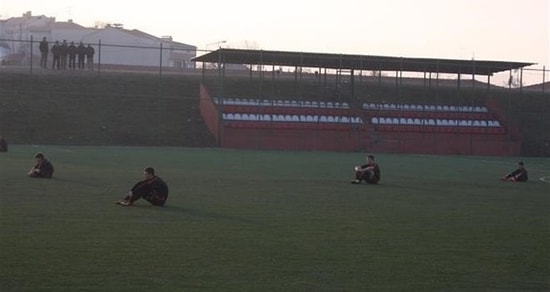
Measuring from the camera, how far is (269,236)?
46.4 ft

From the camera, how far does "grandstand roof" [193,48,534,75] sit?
55.6 m

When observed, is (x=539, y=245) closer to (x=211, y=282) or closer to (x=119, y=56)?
(x=211, y=282)

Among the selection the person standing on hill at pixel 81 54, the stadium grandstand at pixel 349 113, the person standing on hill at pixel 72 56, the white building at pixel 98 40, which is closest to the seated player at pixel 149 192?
the stadium grandstand at pixel 349 113

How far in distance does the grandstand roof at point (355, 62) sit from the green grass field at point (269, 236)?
29718mm

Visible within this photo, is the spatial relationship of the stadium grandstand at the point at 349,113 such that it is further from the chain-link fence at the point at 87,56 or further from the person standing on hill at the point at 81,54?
the person standing on hill at the point at 81,54

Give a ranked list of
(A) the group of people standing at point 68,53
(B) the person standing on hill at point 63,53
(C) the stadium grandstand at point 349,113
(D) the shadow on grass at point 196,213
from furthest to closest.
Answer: (B) the person standing on hill at point 63,53 → (A) the group of people standing at point 68,53 → (C) the stadium grandstand at point 349,113 → (D) the shadow on grass at point 196,213

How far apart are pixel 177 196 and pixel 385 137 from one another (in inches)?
1369

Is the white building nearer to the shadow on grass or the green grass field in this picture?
the green grass field

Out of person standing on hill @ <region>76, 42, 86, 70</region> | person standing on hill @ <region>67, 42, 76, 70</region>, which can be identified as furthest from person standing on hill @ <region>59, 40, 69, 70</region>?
person standing on hill @ <region>76, 42, 86, 70</region>

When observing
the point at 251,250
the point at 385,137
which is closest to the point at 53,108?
the point at 385,137

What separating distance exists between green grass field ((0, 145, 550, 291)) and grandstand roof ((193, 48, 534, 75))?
29.7 meters

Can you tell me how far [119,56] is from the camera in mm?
98812

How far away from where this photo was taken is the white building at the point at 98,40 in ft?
319

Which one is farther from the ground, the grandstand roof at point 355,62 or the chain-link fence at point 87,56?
the chain-link fence at point 87,56
